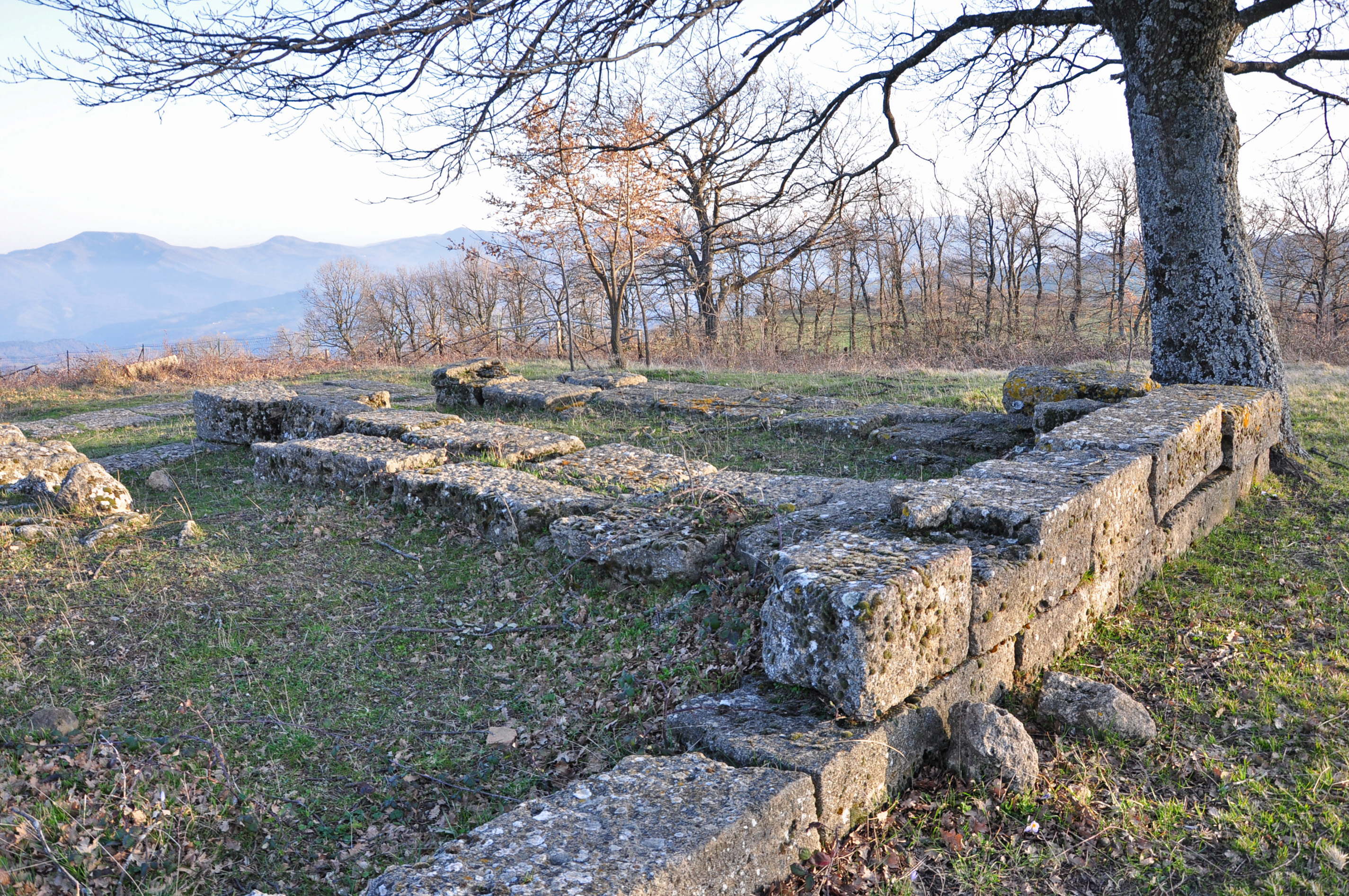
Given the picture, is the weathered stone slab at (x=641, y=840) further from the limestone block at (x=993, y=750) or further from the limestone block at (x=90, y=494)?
the limestone block at (x=90, y=494)

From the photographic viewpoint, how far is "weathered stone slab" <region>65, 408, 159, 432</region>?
9.77m

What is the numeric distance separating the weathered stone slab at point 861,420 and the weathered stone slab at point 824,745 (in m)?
4.97

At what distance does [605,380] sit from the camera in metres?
10.9

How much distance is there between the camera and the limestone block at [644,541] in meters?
4.09

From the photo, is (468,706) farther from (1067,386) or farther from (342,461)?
(1067,386)

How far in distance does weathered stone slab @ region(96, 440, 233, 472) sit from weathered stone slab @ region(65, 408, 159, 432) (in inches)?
82.3

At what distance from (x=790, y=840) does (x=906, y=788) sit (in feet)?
2.20

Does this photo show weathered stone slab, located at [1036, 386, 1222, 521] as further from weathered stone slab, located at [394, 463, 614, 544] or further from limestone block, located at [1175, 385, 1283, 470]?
weathered stone slab, located at [394, 463, 614, 544]

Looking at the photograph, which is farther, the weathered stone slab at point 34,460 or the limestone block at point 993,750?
the weathered stone slab at point 34,460

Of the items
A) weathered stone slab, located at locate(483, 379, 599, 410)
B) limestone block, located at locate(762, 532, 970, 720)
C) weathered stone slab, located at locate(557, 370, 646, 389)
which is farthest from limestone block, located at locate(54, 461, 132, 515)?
weathered stone slab, located at locate(557, 370, 646, 389)

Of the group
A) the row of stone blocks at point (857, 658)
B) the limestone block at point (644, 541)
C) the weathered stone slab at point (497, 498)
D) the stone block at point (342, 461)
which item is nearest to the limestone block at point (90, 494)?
the stone block at point (342, 461)

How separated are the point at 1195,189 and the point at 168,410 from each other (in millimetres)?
12663

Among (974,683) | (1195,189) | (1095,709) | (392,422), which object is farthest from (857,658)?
(392,422)

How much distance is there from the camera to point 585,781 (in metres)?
2.28
